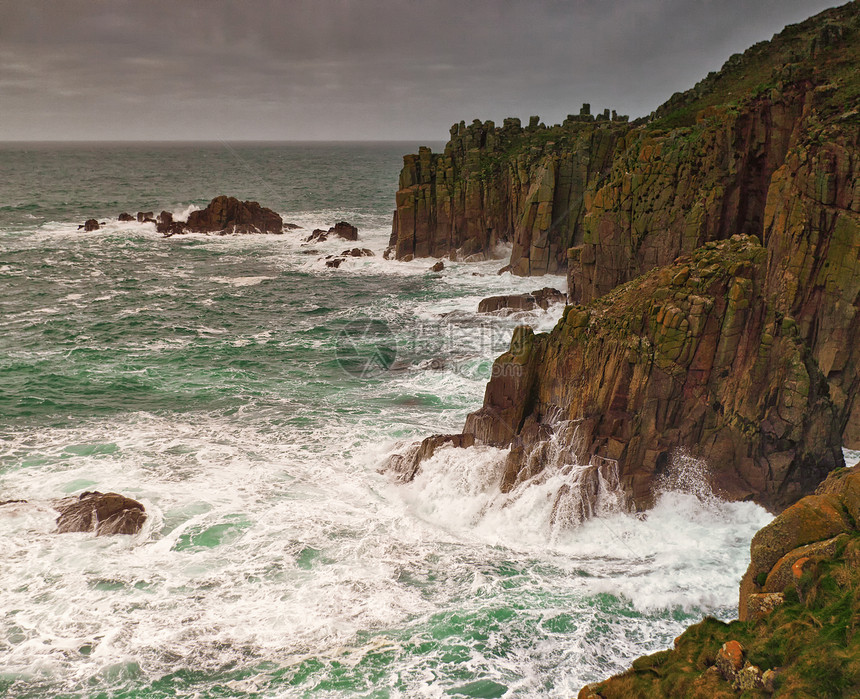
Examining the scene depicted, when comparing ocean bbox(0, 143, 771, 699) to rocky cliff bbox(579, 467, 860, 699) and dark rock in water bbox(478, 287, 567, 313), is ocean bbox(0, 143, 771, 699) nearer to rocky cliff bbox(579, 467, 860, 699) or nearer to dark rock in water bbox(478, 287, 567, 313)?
dark rock in water bbox(478, 287, 567, 313)

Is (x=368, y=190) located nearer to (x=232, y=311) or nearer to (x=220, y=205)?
(x=220, y=205)

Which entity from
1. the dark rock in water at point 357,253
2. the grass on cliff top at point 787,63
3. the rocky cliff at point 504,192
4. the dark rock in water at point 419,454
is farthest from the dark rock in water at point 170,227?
the dark rock in water at point 419,454

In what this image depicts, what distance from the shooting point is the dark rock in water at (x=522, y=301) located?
1812 inches

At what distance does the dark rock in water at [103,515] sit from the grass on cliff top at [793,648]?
53.8 ft

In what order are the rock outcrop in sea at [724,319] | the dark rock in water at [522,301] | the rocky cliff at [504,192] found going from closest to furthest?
the rock outcrop in sea at [724,319]
the dark rock in water at [522,301]
the rocky cliff at [504,192]

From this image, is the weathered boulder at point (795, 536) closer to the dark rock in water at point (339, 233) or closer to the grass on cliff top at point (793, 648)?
the grass on cliff top at point (793, 648)

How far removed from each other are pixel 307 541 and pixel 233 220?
73819mm

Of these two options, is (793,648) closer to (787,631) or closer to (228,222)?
(787,631)

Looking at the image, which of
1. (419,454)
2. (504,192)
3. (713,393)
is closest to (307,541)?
(419,454)

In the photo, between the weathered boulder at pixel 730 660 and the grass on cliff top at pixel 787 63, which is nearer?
the weathered boulder at pixel 730 660

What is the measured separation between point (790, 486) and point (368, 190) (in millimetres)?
128666

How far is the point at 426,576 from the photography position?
1980 cm

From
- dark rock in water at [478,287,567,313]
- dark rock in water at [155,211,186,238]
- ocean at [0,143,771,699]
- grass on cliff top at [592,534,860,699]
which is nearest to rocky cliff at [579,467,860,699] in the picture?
grass on cliff top at [592,534,860,699]

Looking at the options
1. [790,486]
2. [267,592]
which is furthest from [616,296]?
[267,592]
